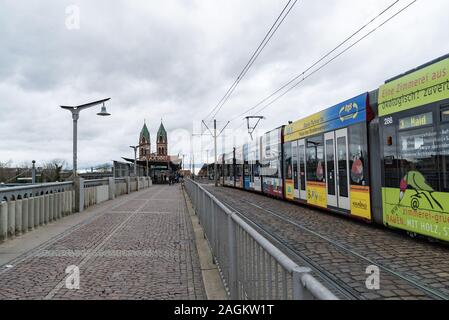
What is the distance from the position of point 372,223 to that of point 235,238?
6617 millimetres

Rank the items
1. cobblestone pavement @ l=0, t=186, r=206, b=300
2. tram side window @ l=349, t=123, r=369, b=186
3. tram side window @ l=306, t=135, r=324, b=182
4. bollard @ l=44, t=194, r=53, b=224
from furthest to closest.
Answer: tram side window @ l=306, t=135, r=324, b=182
bollard @ l=44, t=194, r=53, b=224
tram side window @ l=349, t=123, r=369, b=186
cobblestone pavement @ l=0, t=186, r=206, b=300

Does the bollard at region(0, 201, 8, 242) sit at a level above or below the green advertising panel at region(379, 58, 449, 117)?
below

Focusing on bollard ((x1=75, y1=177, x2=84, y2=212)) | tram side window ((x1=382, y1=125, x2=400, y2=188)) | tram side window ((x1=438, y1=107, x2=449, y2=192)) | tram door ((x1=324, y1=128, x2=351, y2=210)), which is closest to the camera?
tram side window ((x1=438, y1=107, x2=449, y2=192))

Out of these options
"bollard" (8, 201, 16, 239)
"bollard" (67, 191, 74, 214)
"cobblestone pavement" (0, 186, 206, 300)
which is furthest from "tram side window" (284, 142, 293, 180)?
"bollard" (8, 201, 16, 239)

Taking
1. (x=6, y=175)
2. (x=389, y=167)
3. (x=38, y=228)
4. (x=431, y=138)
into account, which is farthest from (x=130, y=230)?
(x=6, y=175)

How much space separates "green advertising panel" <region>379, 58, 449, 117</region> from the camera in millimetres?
6918

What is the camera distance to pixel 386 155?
8.81 meters

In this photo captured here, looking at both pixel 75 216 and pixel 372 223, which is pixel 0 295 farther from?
pixel 75 216

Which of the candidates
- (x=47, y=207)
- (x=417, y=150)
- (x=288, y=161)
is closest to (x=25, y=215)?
(x=47, y=207)

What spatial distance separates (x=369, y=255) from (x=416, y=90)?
336 cm

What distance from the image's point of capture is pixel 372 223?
32.1 ft

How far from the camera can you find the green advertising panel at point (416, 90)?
692 cm

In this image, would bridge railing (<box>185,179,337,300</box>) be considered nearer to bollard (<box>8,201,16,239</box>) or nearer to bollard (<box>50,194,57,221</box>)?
bollard (<box>8,201,16,239</box>)

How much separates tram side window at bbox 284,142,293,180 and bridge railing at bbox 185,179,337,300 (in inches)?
435
